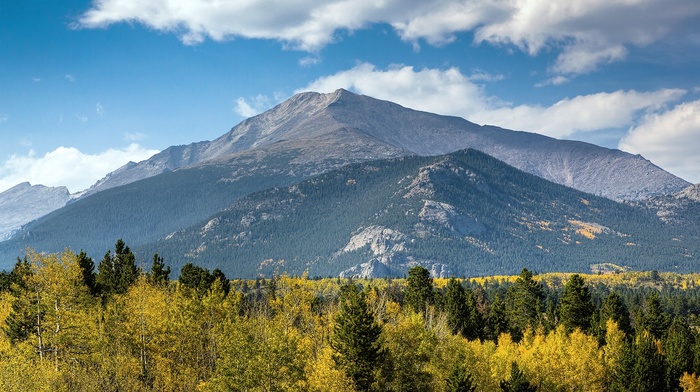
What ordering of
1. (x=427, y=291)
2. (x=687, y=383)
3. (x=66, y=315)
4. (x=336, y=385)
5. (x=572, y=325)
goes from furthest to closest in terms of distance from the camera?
(x=427, y=291) < (x=572, y=325) < (x=687, y=383) < (x=66, y=315) < (x=336, y=385)

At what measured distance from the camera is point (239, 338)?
60781 mm

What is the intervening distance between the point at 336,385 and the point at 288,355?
7.27 m

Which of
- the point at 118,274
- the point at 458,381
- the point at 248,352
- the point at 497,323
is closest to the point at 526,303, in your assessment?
the point at 497,323

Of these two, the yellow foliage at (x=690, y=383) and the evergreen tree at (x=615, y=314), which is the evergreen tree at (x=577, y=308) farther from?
the yellow foliage at (x=690, y=383)

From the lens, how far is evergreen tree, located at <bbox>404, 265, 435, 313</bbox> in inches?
5448

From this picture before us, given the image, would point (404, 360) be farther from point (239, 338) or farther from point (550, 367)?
point (550, 367)

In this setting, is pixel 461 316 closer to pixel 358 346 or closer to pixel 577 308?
pixel 577 308

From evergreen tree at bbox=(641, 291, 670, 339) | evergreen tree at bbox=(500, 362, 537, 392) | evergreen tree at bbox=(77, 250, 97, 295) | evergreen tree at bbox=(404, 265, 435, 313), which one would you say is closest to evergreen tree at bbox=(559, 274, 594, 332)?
evergreen tree at bbox=(641, 291, 670, 339)

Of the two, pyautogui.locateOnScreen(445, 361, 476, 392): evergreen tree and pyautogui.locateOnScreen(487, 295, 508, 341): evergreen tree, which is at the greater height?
pyautogui.locateOnScreen(445, 361, 476, 392): evergreen tree

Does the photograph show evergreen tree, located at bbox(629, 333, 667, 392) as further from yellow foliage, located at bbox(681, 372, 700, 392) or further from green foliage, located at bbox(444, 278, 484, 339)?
green foliage, located at bbox(444, 278, 484, 339)

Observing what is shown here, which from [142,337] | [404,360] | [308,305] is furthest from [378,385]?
[308,305]

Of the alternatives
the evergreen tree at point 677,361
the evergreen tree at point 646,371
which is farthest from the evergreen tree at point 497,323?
the evergreen tree at point 646,371

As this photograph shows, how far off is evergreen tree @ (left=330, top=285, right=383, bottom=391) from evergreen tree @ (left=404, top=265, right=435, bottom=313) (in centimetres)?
6970

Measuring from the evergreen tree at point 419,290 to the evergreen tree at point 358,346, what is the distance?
6970 cm
